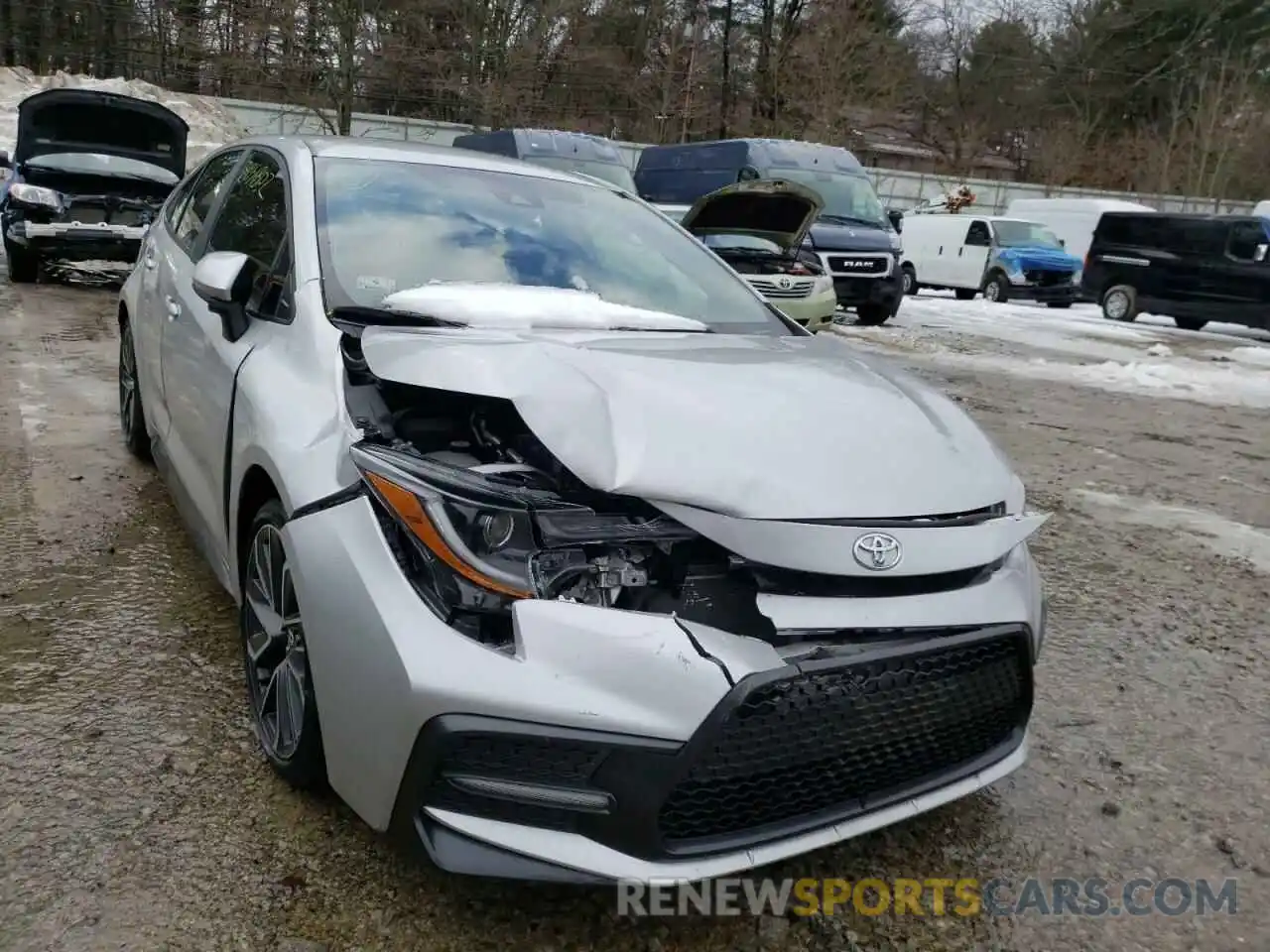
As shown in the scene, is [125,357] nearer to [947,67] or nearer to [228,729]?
[228,729]

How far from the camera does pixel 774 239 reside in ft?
34.0

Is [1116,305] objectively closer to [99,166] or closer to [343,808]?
[99,166]

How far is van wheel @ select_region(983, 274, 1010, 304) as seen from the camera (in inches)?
771

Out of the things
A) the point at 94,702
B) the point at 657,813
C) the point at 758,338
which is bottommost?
the point at 94,702

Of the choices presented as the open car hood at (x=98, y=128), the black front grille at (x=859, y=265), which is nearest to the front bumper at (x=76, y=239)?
the open car hood at (x=98, y=128)

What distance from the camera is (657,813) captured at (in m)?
1.82

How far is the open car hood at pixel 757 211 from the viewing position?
10.3m

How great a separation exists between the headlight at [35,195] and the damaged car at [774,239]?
6.24 meters

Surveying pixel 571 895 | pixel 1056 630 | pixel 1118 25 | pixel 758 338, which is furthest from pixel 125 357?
pixel 1118 25

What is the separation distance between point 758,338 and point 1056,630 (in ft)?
5.44

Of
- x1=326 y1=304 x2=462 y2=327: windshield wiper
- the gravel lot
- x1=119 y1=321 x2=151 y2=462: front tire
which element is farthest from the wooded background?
x1=326 y1=304 x2=462 y2=327: windshield wiper

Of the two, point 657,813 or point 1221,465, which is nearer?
point 657,813

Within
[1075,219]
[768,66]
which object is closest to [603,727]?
[1075,219]

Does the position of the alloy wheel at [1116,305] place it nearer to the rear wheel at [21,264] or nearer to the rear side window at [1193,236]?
the rear side window at [1193,236]
